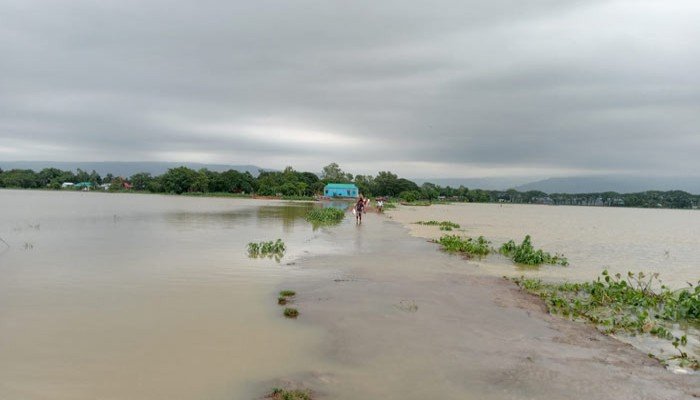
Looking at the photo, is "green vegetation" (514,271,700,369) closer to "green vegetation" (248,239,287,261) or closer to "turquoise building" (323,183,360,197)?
"green vegetation" (248,239,287,261)

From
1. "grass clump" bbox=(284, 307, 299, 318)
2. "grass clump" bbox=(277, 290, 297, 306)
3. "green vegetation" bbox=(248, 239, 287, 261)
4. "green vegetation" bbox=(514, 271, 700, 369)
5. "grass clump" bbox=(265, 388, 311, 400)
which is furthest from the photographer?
"green vegetation" bbox=(248, 239, 287, 261)

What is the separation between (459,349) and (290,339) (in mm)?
2768

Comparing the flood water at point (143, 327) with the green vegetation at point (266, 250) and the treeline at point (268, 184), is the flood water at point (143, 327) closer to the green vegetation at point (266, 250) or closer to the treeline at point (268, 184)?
the green vegetation at point (266, 250)

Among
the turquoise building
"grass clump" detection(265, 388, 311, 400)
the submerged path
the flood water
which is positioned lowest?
the flood water

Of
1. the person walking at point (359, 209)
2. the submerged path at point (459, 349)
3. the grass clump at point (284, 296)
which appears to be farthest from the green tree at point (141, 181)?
the submerged path at point (459, 349)

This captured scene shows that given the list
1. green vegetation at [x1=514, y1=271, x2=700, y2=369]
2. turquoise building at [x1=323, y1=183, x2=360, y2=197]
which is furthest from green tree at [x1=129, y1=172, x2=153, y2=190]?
green vegetation at [x1=514, y1=271, x2=700, y2=369]

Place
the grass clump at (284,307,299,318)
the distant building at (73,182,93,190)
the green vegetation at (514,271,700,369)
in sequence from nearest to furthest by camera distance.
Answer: the grass clump at (284,307,299,318), the green vegetation at (514,271,700,369), the distant building at (73,182,93,190)

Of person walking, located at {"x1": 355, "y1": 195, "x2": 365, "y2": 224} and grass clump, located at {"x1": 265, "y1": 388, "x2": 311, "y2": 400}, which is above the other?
person walking, located at {"x1": 355, "y1": 195, "x2": 365, "y2": 224}

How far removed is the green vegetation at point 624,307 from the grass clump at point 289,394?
620 centimetres

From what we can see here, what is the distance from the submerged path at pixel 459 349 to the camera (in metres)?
5.46

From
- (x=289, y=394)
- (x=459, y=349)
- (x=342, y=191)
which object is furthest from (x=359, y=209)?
(x=342, y=191)

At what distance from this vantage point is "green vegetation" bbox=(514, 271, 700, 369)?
8.60 metres

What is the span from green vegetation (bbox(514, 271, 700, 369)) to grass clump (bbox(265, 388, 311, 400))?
6202 millimetres

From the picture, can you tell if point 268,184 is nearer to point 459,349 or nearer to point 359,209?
point 359,209
